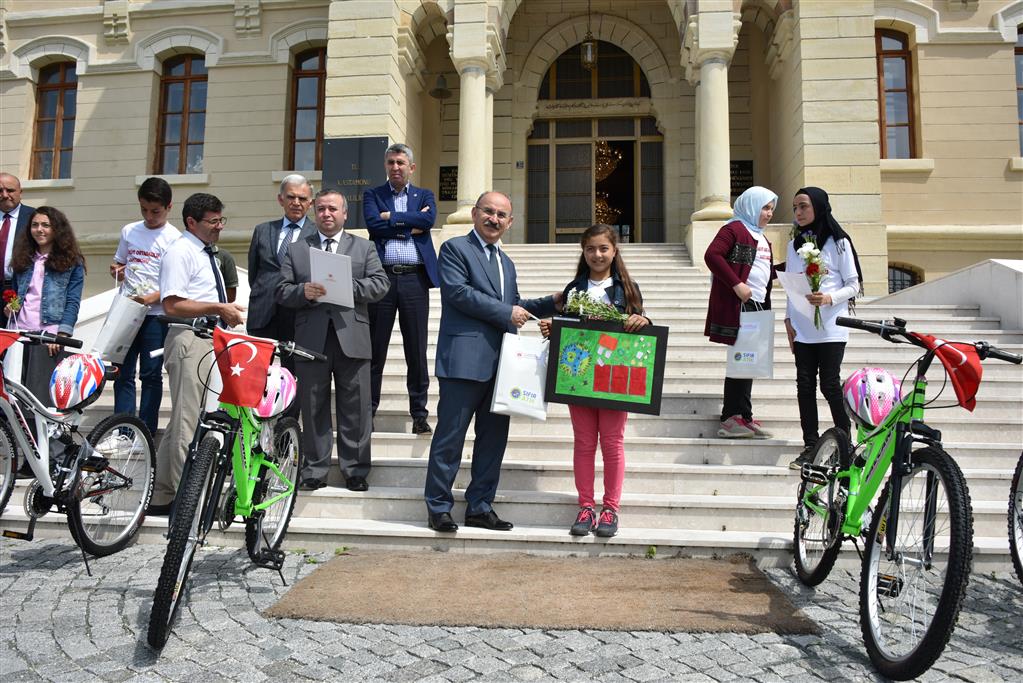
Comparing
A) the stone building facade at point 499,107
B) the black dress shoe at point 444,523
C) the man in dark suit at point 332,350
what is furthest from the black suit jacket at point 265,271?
the stone building facade at point 499,107

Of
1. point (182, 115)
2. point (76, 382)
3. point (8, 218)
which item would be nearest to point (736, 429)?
point (76, 382)

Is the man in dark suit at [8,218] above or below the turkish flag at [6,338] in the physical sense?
above

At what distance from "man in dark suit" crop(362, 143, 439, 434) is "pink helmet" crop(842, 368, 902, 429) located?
9.64 ft

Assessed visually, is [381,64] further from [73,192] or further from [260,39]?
[73,192]

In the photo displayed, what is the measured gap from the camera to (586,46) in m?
13.7

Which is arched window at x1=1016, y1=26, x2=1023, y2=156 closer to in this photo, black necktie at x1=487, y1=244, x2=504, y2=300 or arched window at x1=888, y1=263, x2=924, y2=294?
arched window at x1=888, y1=263, x2=924, y2=294

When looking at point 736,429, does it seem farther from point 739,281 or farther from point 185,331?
point 185,331

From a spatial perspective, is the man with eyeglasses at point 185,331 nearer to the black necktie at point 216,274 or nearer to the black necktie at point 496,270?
the black necktie at point 216,274

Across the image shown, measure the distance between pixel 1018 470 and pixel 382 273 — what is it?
143 inches

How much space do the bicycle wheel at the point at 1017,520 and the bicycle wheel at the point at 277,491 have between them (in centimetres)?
358

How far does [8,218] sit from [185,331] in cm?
203

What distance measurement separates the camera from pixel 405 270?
5375 millimetres

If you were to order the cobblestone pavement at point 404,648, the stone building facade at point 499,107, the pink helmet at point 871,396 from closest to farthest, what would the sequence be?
1. the cobblestone pavement at point 404,648
2. the pink helmet at point 871,396
3. the stone building facade at point 499,107

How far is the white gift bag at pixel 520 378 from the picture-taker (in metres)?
4.03
